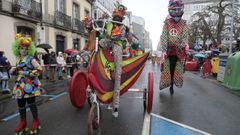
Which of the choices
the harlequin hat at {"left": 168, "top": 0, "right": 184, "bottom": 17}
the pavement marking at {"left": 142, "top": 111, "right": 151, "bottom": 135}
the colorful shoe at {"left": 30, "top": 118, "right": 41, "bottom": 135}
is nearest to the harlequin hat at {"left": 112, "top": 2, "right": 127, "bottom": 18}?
the pavement marking at {"left": 142, "top": 111, "right": 151, "bottom": 135}

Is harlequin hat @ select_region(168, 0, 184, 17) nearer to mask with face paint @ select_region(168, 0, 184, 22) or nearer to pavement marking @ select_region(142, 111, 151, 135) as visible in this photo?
mask with face paint @ select_region(168, 0, 184, 22)

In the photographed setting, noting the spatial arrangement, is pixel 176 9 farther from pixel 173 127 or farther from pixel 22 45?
pixel 22 45

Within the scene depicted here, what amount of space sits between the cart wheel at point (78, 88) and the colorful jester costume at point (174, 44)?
2993mm

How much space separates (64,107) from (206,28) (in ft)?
100

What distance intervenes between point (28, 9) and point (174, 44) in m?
12.6

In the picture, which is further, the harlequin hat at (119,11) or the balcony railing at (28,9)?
the balcony railing at (28,9)

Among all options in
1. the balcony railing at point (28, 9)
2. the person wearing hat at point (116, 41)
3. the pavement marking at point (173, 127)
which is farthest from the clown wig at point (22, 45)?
the balcony railing at point (28, 9)

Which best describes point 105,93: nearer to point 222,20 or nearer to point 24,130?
point 24,130

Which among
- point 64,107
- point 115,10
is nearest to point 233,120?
point 115,10

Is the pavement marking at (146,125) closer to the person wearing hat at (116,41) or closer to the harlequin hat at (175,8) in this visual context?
the person wearing hat at (116,41)

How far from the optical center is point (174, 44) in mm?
7223

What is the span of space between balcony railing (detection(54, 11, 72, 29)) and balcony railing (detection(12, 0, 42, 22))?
3252 millimetres

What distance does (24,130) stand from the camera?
4285mm

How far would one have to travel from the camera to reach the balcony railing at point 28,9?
15280 millimetres
